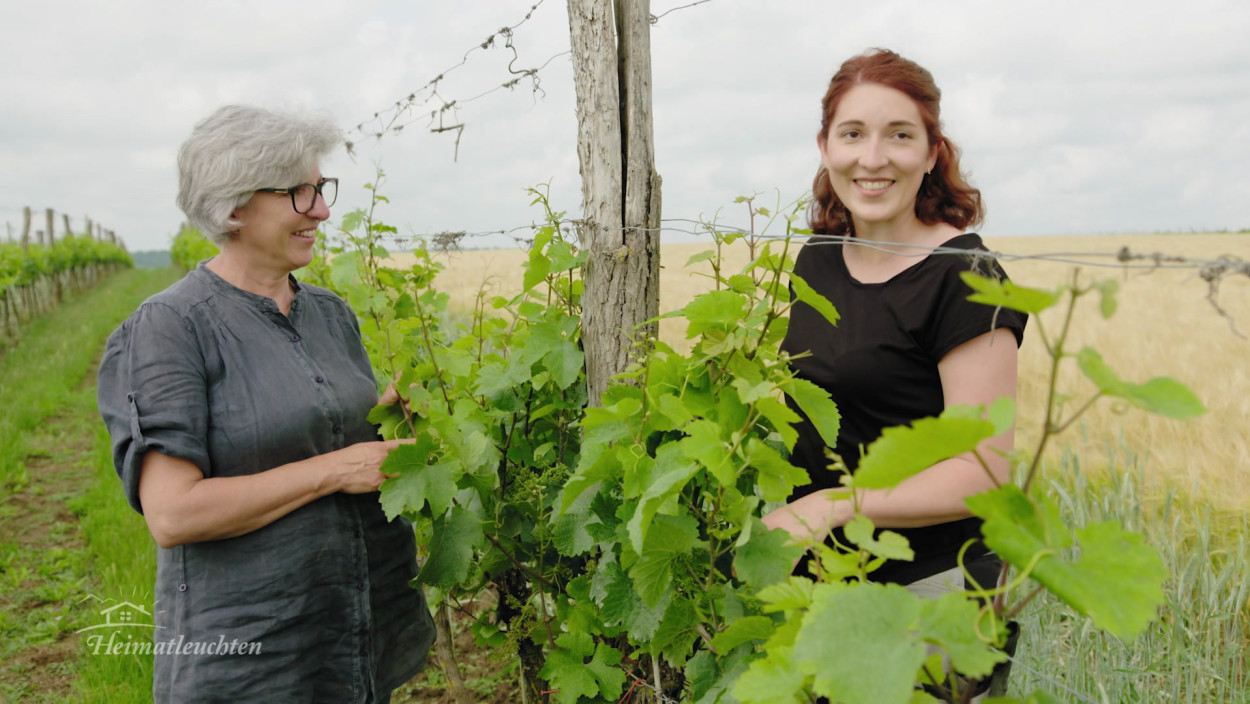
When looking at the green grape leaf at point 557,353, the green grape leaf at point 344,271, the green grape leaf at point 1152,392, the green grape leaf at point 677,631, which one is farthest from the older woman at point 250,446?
the green grape leaf at point 1152,392

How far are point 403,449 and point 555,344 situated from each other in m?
0.47

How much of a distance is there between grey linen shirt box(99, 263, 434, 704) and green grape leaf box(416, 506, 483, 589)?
19 cm

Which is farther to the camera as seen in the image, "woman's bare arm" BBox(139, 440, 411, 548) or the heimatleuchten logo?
the heimatleuchten logo

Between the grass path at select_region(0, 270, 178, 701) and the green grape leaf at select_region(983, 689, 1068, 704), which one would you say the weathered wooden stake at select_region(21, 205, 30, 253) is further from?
the green grape leaf at select_region(983, 689, 1068, 704)

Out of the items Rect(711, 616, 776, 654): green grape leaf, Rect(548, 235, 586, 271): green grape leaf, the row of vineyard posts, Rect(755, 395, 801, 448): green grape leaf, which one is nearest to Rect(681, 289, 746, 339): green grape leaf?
Rect(755, 395, 801, 448): green grape leaf

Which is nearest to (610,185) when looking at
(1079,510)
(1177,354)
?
(1079,510)

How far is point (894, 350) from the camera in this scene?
1.57 meters

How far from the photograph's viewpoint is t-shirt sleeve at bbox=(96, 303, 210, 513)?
1687 millimetres

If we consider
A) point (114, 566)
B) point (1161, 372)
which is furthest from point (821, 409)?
point (1161, 372)

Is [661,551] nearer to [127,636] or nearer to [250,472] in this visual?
[250,472]

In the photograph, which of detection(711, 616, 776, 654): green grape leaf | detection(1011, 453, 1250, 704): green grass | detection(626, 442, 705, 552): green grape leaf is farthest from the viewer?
detection(1011, 453, 1250, 704): green grass

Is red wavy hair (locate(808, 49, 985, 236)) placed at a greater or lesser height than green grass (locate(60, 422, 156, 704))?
greater

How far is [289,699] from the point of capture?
1.92 meters

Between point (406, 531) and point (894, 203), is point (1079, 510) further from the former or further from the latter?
point (406, 531)
